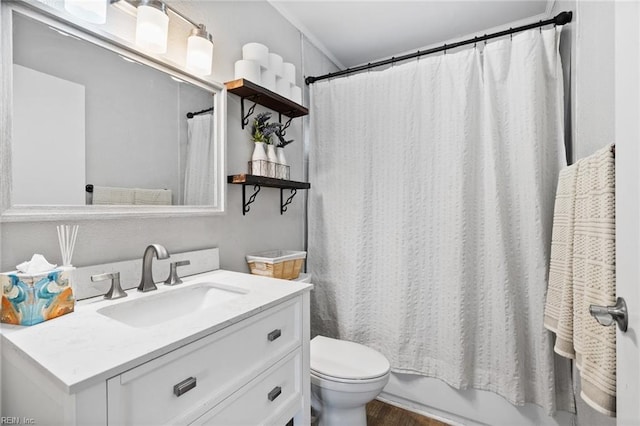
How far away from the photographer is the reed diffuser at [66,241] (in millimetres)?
952

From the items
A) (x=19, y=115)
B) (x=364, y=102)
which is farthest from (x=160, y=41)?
(x=364, y=102)

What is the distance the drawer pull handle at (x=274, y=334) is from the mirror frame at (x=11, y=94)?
644 mm

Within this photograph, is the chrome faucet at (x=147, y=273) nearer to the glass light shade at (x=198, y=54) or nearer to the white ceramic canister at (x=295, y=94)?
the glass light shade at (x=198, y=54)

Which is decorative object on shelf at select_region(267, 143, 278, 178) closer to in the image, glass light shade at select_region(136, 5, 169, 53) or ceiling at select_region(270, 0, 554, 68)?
glass light shade at select_region(136, 5, 169, 53)

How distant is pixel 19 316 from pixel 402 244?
5.48 ft

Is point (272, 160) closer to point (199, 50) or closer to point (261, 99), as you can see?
point (261, 99)

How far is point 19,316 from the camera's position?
81cm

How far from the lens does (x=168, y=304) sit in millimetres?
1188

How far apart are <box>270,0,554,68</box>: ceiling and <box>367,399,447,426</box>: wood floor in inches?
95.0

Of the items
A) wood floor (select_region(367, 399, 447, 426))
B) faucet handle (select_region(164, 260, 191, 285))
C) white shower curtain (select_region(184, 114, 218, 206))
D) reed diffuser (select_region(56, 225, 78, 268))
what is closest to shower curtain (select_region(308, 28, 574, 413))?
wood floor (select_region(367, 399, 447, 426))

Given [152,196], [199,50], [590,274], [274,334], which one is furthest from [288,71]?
[590,274]

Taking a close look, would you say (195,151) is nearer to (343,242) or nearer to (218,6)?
(218,6)

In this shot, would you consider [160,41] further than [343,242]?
No

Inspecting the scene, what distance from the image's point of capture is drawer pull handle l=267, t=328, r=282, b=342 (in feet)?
3.48
